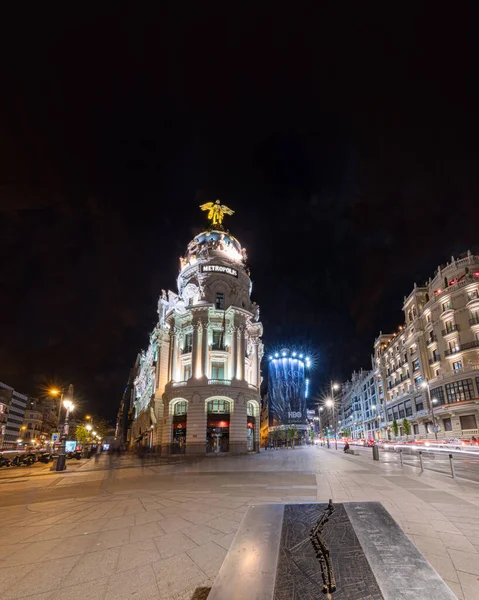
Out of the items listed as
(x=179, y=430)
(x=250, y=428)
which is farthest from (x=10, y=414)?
(x=250, y=428)

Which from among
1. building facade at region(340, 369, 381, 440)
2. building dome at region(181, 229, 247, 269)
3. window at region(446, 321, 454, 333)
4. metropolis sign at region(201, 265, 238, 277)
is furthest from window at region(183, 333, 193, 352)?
building facade at region(340, 369, 381, 440)

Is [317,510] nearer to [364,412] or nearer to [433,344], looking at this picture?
[433,344]

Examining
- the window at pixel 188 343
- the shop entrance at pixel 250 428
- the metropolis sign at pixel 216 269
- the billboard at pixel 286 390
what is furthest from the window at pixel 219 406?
the billboard at pixel 286 390

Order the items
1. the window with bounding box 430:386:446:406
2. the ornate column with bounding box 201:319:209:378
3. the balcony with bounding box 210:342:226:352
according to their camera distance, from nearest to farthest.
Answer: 1. the ornate column with bounding box 201:319:209:378
2. the balcony with bounding box 210:342:226:352
3. the window with bounding box 430:386:446:406

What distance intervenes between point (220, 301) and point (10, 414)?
10356 centimetres

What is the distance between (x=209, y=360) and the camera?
4272 cm

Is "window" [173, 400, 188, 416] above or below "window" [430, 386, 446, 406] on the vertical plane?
below

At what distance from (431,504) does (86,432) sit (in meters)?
75.6

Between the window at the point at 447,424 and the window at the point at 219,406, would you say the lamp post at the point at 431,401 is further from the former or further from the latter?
the window at the point at 219,406

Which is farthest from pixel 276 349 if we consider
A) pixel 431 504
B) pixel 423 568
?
pixel 423 568

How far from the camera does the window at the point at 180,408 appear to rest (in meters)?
41.7

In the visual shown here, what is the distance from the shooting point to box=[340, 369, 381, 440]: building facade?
90.1 metres

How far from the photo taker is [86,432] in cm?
6988

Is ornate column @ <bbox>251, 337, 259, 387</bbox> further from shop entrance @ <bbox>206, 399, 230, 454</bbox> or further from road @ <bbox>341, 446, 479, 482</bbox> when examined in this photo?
road @ <bbox>341, 446, 479, 482</bbox>
